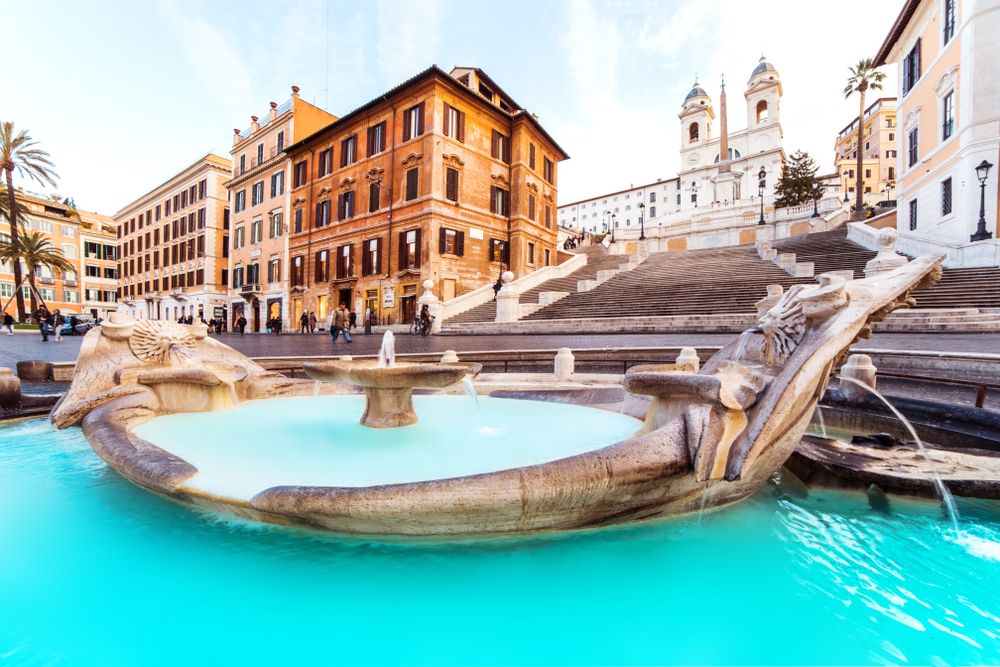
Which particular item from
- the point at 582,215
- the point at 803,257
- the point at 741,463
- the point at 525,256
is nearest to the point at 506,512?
the point at 741,463

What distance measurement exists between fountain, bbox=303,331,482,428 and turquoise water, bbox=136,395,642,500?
125 mm

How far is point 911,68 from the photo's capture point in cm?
2369

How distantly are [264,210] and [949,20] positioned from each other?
4350 centimetres

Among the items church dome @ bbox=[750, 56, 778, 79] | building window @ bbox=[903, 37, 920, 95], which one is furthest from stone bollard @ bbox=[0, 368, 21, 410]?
church dome @ bbox=[750, 56, 778, 79]

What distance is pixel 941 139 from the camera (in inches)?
803

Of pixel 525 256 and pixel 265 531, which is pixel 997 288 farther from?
pixel 525 256

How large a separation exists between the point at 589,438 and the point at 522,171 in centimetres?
2960

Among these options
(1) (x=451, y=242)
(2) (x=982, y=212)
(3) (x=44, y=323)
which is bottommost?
(3) (x=44, y=323)

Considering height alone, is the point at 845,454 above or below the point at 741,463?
Result: below

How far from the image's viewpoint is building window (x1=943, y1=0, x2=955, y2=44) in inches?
779

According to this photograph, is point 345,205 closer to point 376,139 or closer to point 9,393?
point 376,139

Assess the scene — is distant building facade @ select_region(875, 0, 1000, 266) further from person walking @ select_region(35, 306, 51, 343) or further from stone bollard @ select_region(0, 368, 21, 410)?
person walking @ select_region(35, 306, 51, 343)

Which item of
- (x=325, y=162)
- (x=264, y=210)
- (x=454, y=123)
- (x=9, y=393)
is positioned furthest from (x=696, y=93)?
(x=9, y=393)

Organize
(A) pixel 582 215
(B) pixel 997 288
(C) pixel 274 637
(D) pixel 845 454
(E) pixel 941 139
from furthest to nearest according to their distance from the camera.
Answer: (A) pixel 582 215, (E) pixel 941 139, (B) pixel 997 288, (D) pixel 845 454, (C) pixel 274 637
